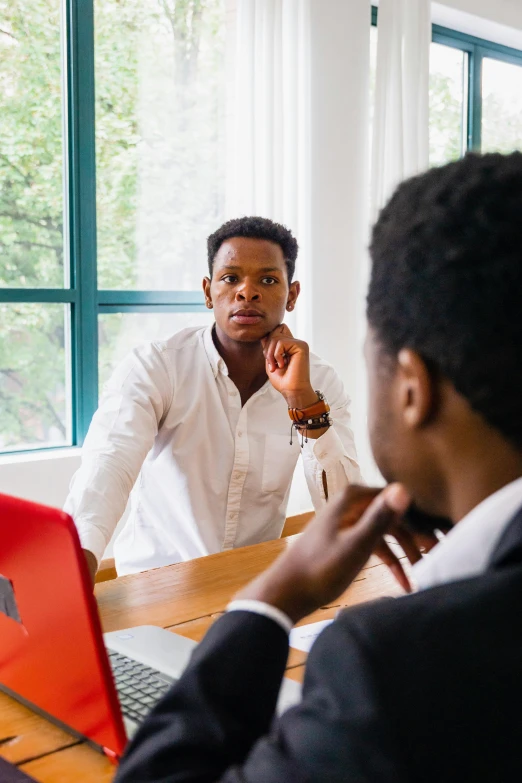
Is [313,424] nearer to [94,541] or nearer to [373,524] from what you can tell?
[94,541]

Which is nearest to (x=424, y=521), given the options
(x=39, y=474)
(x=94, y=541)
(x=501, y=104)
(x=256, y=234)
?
(x=94, y=541)

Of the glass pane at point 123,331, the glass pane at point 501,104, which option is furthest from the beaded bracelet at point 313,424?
the glass pane at point 501,104

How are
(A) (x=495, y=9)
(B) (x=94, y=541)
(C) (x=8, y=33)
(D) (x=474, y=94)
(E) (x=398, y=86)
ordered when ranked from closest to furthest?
(B) (x=94, y=541), (C) (x=8, y=33), (E) (x=398, y=86), (A) (x=495, y=9), (D) (x=474, y=94)

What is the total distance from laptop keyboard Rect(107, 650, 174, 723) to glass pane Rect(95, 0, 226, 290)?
7.88ft

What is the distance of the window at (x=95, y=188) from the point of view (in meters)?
3.06

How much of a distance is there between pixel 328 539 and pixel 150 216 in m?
2.78

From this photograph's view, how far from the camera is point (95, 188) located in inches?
126

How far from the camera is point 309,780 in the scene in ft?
1.75

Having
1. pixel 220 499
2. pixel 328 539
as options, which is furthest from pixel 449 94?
pixel 328 539

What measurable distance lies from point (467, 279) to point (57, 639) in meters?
0.53

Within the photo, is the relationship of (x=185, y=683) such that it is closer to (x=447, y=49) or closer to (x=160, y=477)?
(x=160, y=477)

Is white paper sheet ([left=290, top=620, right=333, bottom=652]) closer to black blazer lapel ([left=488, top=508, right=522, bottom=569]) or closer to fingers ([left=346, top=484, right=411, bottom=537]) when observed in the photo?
fingers ([left=346, top=484, right=411, bottom=537])

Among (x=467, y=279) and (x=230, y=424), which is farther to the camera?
(x=230, y=424)

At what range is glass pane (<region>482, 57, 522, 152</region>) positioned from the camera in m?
4.85
